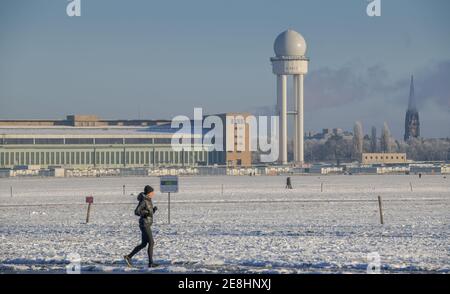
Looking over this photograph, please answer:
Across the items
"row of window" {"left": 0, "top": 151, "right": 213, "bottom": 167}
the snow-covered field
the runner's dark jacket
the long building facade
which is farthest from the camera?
the long building facade

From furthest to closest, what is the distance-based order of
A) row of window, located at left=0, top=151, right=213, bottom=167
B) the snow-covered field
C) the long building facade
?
1. the long building facade
2. row of window, located at left=0, top=151, right=213, bottom=167
3. the snow-covered field

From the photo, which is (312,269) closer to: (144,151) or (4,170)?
(4,170)

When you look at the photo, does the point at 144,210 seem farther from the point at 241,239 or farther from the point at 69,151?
the point at 69,151

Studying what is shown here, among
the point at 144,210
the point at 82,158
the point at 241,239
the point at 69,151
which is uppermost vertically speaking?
the point at 69,151

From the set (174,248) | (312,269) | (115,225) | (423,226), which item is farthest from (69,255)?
(423,226)

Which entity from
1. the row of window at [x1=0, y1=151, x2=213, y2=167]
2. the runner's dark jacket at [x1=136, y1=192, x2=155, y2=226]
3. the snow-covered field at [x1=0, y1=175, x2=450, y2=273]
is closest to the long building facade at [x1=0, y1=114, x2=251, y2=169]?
the row of window at [x1=0, y1=151, x2=213, y2=167]

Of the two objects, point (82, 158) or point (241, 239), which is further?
point (82, 158)

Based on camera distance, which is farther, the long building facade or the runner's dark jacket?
the long building facade

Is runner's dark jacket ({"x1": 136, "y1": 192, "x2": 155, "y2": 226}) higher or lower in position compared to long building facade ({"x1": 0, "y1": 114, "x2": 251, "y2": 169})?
lower

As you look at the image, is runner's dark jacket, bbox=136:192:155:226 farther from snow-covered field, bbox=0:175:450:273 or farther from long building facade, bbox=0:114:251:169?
long building facade, bbox=0:114:251:169

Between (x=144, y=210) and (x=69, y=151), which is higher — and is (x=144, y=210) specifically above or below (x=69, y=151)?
below

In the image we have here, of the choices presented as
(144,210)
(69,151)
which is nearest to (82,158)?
(69,151)

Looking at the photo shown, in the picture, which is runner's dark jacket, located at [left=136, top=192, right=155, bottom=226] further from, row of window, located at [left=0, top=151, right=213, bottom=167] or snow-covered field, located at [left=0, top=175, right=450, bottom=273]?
row of window, located at [left=0, top=151, right=213, bottom=167]

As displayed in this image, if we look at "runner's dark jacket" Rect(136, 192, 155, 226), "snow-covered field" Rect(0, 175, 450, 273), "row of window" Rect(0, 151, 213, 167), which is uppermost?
"row of window" Rect(0, 151, 213, 167)
